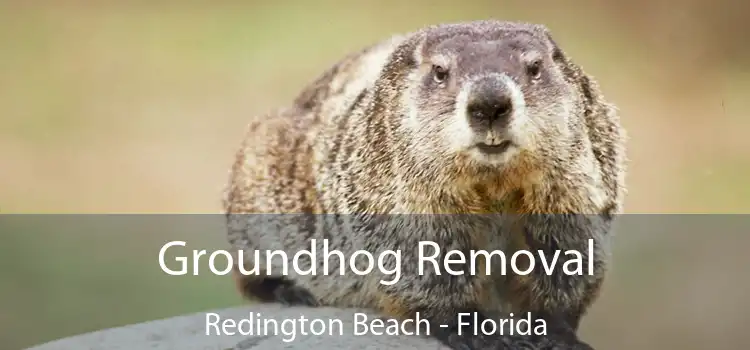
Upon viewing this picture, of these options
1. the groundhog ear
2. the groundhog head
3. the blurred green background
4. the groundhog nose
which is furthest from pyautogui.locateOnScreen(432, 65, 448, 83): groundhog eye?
the blurred green background

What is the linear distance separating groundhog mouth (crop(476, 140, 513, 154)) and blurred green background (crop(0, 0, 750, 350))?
0.59 meters

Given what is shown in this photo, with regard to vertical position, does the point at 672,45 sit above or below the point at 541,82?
above

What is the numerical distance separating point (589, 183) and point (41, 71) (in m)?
1.45

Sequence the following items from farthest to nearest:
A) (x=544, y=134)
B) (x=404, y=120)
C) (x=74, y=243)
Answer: (x=74, y=243) < (x=404, y=120) < (x=544, y=134)

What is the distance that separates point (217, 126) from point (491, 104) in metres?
0.99

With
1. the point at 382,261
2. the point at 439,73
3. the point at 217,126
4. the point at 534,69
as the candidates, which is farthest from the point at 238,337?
the point at 534,69

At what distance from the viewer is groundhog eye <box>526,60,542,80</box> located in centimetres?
177

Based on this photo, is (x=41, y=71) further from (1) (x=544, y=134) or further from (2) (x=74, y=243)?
(1) (x=544, y=134)

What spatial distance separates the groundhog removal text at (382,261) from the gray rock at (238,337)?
113 mm

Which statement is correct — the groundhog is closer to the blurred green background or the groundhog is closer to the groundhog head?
the groundhog head

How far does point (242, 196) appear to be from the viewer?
2.36 meters

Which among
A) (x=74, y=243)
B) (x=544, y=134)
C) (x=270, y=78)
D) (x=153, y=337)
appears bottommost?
(x=153, y=337)

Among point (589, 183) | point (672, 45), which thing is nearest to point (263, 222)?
point (589, 183)

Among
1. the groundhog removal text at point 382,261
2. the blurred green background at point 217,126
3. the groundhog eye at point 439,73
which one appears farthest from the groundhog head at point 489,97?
the blurred green background at point 217,126
